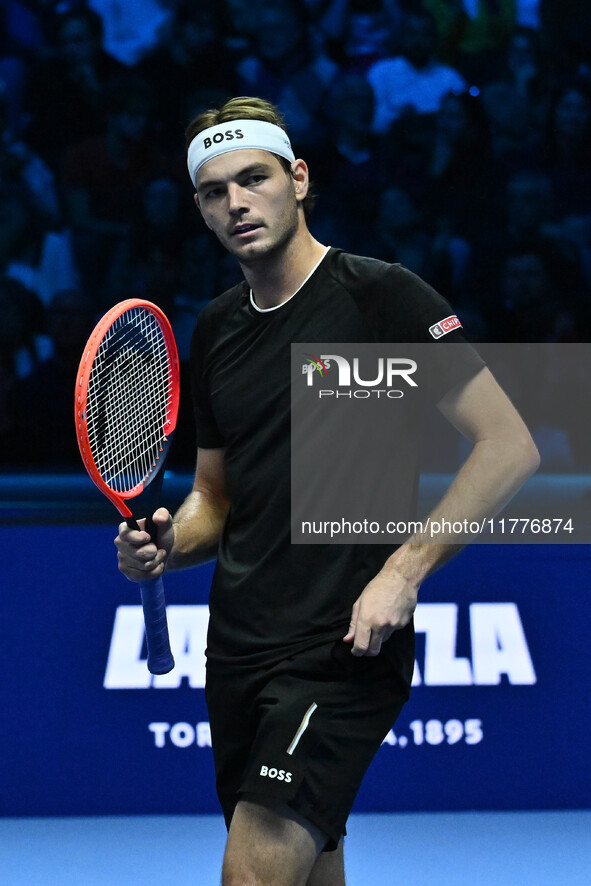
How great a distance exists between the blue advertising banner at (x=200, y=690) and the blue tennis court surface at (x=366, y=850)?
0.21 ft

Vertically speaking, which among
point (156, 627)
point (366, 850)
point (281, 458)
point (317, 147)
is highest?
point (317, 147)

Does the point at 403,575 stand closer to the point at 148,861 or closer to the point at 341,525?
the point at 341,525

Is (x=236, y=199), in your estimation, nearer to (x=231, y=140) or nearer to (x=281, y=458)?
(x=231, y=140)

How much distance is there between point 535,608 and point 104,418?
1727 mm

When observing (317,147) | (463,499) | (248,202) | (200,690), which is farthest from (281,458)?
(317,147)

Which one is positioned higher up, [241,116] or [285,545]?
[241,116]

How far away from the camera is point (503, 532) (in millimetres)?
3582

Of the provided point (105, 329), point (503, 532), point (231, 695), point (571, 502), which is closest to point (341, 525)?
point (231, 695)

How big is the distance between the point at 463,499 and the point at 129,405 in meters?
0.74

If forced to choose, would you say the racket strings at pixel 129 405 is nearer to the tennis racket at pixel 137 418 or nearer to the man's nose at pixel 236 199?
the tennis racket at pixel 137 418

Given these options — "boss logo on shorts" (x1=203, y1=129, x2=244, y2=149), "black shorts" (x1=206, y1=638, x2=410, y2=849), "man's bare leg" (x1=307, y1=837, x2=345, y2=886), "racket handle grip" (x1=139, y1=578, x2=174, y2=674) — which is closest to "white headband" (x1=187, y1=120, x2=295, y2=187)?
"boss logo on shorts" (x1=203, y1=129, x2=244, y2=149)

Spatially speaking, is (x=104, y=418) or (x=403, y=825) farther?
(x=403, y=825)

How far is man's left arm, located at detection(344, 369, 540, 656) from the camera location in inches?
74.3

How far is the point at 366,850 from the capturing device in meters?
3.33
